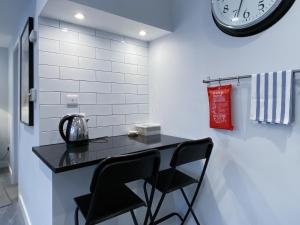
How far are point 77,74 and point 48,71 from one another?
216 millimetres

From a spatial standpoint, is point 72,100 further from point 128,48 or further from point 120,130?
point 128,48

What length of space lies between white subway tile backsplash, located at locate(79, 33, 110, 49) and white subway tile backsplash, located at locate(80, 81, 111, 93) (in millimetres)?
328

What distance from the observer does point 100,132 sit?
1755 mm

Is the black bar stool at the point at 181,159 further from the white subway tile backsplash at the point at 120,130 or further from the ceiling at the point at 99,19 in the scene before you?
the ceiling at the point at 99,19

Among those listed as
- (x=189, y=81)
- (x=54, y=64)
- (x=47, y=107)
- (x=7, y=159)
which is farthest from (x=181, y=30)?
(x=7, y=159)

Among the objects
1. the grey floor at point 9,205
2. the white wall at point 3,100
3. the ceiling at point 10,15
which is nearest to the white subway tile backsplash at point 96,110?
the ceiling at point 10,15

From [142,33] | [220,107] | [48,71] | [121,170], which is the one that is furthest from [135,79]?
[121,170]

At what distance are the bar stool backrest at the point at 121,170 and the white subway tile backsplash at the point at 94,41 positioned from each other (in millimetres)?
1152

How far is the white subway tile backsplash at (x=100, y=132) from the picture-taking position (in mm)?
1707

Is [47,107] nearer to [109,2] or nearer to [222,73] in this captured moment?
[109,2]

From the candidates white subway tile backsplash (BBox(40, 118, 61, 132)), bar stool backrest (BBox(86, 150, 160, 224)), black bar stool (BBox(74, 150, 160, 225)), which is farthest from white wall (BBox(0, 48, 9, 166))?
bar stool backrest (BBox(86, 150, 160, 224))

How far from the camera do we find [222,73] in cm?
147

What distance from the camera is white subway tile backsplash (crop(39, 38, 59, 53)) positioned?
1454mm

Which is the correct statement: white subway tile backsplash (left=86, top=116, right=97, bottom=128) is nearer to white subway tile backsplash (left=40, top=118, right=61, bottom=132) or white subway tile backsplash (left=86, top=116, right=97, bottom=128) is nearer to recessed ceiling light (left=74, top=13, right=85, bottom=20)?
white subway tile backsplash (left=40, top=118, right=61, bottom=132)
